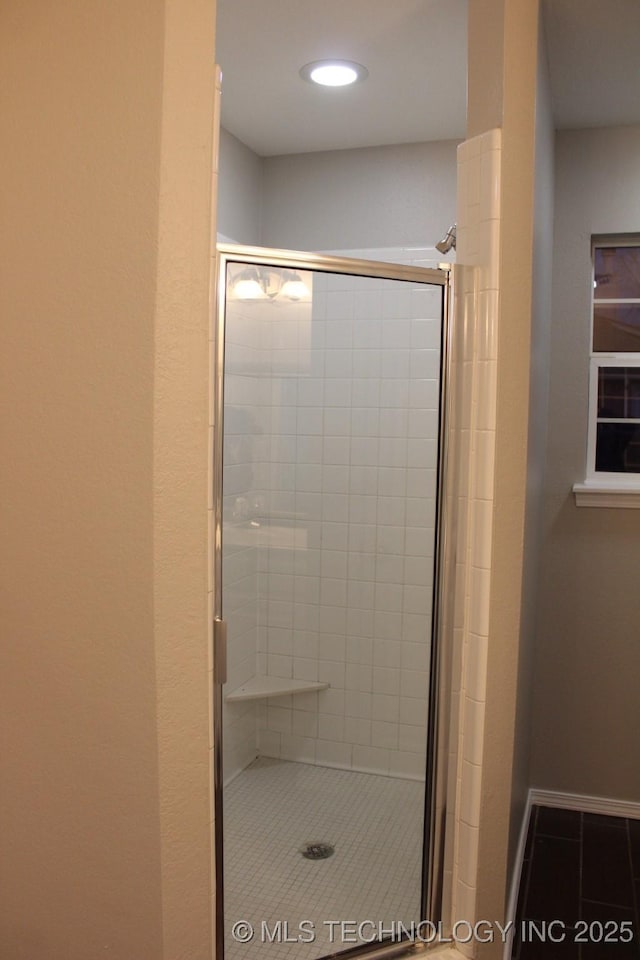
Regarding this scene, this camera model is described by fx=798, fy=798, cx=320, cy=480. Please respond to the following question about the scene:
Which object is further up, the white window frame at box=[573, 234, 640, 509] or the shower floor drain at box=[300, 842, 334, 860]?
the white window frame at box=[573, 234, 640, 509]

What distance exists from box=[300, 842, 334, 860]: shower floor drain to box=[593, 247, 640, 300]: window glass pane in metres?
2.24

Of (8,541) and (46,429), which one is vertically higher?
(46,429)

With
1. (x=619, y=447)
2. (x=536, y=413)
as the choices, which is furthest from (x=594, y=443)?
(x=536, y=413)

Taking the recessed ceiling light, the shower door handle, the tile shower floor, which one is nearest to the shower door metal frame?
the tile shower floor

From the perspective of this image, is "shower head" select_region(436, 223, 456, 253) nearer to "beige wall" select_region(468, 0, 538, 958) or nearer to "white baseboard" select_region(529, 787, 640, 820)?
"beige wall" select_region(468, 0, 538, 958)

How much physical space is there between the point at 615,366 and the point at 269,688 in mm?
1847

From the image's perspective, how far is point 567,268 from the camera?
3.03 metres

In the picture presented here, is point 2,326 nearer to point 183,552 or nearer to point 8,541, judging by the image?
point 8,541

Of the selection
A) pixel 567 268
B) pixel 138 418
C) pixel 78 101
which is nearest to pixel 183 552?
pixel 138 418

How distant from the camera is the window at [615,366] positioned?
312cm

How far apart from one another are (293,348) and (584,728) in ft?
6.22

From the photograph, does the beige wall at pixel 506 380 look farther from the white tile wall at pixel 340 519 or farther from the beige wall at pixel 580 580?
the beige wall at pixel 580 580

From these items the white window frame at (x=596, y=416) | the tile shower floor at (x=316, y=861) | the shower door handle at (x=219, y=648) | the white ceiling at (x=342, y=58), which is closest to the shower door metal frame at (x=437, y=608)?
the tile shower floor at (x=316, y=861)

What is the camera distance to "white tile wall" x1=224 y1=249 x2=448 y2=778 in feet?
7.26
